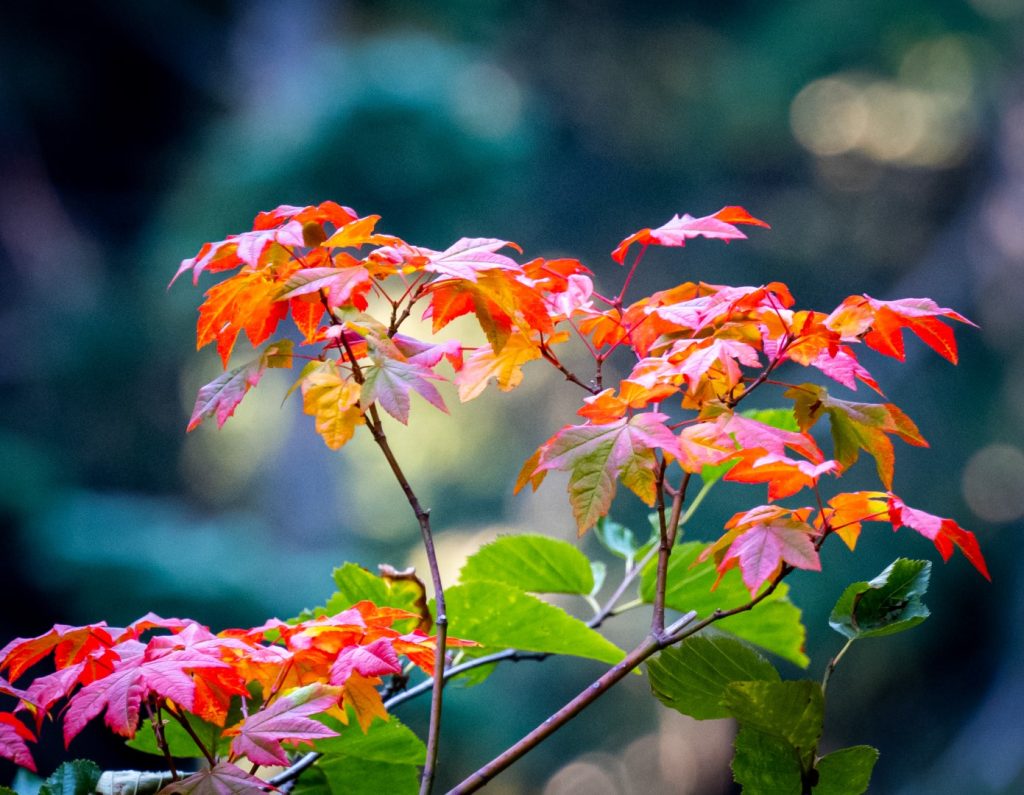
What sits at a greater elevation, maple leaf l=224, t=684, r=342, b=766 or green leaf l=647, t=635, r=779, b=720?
maple leaf l=224, t=684, r=342, b=766

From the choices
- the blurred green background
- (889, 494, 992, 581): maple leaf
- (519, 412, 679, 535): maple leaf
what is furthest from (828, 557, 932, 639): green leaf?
the blurred green background

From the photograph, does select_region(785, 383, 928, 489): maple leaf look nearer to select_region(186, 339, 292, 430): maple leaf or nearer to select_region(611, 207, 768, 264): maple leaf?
select_region(611, 207, 768, 264): maple leaf

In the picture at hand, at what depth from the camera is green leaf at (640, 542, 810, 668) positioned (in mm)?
731

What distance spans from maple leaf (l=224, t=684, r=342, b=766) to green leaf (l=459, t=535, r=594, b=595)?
294mm

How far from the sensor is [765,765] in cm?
50

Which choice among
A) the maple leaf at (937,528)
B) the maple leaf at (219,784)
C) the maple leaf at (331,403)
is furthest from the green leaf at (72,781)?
the maple leaf at (937,528)

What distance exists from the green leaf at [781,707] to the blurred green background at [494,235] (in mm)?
2160

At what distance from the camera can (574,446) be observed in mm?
476

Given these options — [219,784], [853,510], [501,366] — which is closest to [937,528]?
[853,510]

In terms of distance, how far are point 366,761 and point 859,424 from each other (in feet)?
1.15

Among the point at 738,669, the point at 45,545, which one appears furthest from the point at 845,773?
the point at 45,545

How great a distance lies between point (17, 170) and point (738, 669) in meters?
4.04

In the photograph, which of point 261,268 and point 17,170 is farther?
point 17,170

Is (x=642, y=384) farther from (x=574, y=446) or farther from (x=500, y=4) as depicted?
(x=500, y=4)
